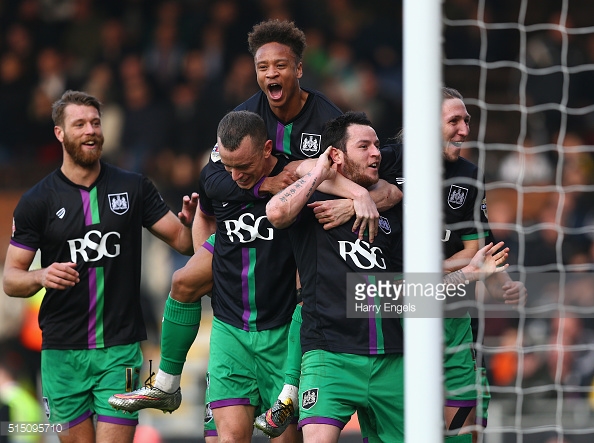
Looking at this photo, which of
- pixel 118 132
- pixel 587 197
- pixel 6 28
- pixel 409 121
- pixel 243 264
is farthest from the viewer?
pixel 6 28

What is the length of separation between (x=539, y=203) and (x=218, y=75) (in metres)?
3.85

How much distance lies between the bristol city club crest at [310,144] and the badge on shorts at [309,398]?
1.34 m

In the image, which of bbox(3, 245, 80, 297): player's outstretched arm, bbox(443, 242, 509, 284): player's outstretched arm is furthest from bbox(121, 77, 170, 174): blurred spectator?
bbox(443, 242, 509, 284): player's outstretched arm

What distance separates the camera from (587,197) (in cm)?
999

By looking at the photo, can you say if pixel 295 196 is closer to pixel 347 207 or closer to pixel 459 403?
Answer: pixel 347 207

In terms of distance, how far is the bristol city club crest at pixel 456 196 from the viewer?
593 cm

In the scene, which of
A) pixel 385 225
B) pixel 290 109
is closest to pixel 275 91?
pixel 290 109

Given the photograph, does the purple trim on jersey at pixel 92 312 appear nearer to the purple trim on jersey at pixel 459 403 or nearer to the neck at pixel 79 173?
the neck at pixel 79 173

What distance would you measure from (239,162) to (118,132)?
6149 millimetres

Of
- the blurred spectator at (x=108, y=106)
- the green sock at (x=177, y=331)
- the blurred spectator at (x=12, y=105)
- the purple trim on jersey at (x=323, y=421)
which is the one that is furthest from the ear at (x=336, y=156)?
the blurred spectator at (x=12, y=105)

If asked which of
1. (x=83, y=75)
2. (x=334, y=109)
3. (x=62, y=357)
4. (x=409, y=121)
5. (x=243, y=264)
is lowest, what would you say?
(x=62, y=357)

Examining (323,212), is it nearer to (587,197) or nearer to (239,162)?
(239,162)

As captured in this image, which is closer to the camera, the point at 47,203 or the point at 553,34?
the point at 47,203

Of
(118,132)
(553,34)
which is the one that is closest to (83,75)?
(118,132)
